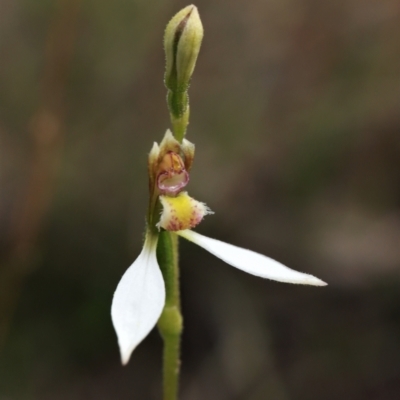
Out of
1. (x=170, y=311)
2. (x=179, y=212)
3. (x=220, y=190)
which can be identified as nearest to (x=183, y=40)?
(x=179, y=212)

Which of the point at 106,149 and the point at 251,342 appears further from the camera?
the point at 106,149

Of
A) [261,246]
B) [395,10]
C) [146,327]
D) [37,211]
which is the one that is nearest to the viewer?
[146,327]

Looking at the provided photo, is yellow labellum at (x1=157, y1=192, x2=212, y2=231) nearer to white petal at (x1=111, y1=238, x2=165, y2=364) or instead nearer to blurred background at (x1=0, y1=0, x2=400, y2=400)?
white petal at (x1=111, y1=238, x2=165, y2=364)

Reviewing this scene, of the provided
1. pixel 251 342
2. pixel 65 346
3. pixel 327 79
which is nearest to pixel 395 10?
pixel 327 79

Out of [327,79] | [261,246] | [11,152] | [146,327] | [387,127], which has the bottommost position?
[146,327]

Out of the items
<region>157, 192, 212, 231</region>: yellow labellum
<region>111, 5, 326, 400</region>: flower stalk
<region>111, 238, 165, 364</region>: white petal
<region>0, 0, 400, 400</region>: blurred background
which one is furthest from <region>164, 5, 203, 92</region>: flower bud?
<region>0, 0, 400, 400</region>: blurred background

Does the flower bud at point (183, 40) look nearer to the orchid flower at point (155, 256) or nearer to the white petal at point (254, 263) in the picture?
the orchid flower at point (155, 256)

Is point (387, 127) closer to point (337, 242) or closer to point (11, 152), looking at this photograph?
point (337, 242)

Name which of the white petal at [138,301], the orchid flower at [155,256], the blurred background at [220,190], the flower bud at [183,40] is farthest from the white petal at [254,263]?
the blurred background at [220,190]

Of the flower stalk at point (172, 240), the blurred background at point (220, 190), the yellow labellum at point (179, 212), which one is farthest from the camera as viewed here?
the blurred background at point (220, 190)
